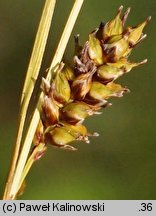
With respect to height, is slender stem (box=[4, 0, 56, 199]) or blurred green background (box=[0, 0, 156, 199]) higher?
blurred green background (box=[0, 0, 156, 199])

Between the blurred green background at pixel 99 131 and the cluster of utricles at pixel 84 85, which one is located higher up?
the blurred green background at pixel 99 131

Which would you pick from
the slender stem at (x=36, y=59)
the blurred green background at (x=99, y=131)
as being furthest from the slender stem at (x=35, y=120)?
the blurred green background at (x=99, y=131)

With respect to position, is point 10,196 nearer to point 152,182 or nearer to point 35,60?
point 35,60

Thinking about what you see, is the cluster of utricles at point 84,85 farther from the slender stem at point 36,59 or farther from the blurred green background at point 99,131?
the blurred green background at point 99,131

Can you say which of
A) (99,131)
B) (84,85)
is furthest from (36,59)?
(99,131)

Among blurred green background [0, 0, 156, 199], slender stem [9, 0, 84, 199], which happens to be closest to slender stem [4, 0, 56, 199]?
slender stem [9, 0, 84, 199]

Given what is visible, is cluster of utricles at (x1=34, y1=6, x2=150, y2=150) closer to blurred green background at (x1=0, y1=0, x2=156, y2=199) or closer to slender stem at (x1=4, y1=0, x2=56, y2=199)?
slender stem at (x1=4, y1=0, x2=56, y2=199)

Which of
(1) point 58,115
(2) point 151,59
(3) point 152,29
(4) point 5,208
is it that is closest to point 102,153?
(2) point 151,59
